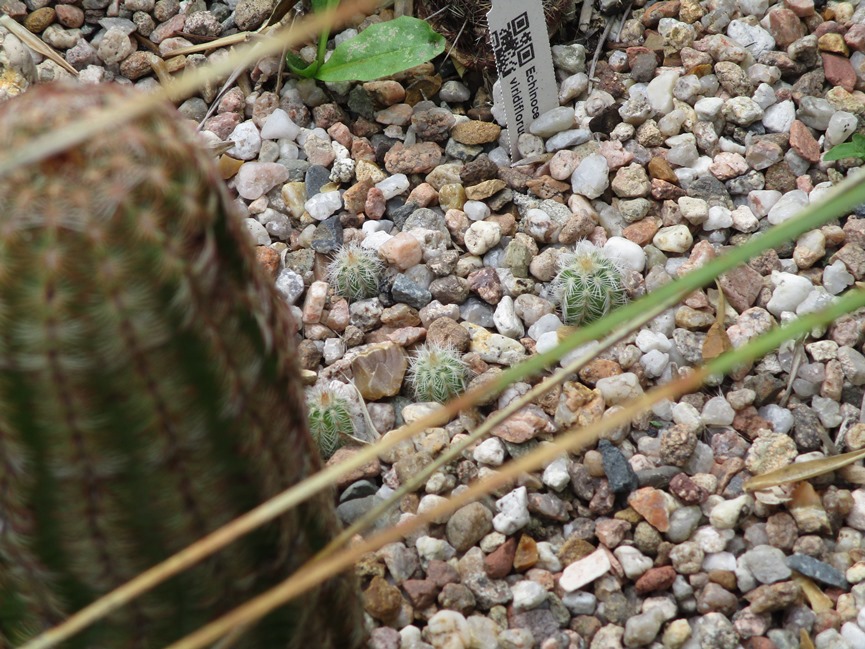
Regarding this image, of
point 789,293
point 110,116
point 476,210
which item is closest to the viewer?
point 110,116

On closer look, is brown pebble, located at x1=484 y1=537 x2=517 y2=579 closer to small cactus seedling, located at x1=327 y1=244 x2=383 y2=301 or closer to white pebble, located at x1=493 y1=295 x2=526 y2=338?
white pebble, located at x1=493 y1=295 x2=526 y2=338

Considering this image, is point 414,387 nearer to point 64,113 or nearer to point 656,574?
point 656,574

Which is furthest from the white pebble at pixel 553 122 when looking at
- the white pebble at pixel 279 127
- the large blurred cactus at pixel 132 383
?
the large blurred cactus at pixel 132 383

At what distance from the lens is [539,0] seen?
2.45m

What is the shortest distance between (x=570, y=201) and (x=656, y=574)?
1039mm

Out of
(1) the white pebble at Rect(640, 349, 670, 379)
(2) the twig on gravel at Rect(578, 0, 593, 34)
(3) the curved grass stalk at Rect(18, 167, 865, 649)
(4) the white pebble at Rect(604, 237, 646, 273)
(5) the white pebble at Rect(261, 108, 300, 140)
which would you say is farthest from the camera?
(2) the twig on gravel at Rect(578, 0, 593, 34)

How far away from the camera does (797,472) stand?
1899 millimetres

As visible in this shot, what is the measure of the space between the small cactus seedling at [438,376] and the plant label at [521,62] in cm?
76

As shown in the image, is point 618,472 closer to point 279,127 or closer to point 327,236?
point 327,236

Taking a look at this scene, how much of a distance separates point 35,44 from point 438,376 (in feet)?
5.55

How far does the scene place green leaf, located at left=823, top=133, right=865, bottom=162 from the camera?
231 cm

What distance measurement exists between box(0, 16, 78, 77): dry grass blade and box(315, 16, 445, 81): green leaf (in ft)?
2.57

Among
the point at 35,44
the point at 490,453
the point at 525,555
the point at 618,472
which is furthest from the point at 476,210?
the point at 35,44

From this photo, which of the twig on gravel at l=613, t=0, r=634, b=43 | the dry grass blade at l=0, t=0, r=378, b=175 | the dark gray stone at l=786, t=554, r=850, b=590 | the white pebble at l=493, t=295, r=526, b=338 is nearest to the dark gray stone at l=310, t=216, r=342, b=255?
the white pebble at l=493, t=295, r=526, b=338
